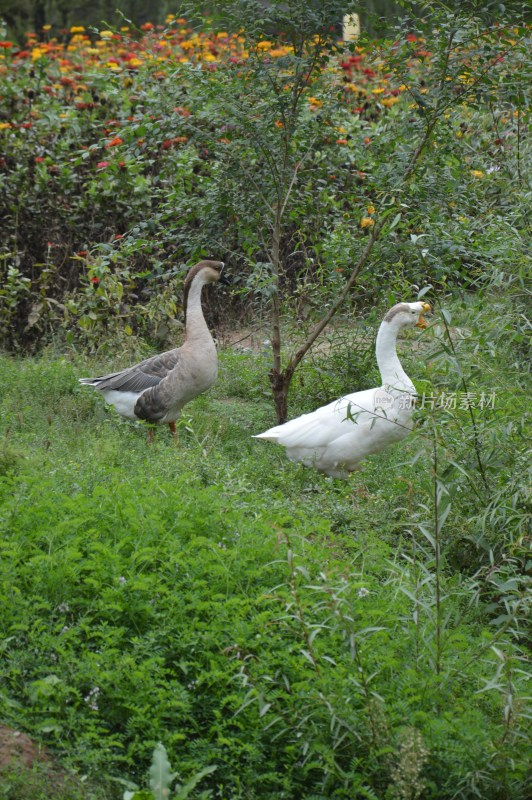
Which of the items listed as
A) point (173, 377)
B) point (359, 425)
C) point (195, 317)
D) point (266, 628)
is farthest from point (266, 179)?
point (266, 628)

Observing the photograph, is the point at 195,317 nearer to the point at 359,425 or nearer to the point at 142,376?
the point at 142,376

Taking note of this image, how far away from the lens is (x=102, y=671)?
3.85m

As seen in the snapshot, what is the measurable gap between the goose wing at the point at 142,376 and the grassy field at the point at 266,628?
1.34 meters

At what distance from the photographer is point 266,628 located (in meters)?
4.02

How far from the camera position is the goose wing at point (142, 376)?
7.13m

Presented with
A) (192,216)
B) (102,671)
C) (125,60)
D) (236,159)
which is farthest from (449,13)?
(125,60)

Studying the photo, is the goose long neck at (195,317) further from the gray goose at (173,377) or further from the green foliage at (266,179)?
the green foliage at (266,179)

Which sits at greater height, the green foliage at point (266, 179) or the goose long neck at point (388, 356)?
the green foliage at point (266, 179)

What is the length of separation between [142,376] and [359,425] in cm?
157

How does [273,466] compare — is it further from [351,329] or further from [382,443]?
[351,329]

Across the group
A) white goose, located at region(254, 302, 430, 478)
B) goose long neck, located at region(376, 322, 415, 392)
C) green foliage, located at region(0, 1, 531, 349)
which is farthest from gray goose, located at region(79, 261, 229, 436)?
goose long neck, located at region(376, 322, 415, 392)

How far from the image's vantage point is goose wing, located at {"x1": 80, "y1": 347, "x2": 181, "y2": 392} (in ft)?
23.4

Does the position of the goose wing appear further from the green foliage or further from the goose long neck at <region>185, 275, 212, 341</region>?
the green foliage

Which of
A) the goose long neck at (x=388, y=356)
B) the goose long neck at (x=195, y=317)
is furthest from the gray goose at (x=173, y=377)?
the goose long neck at (x=388, y=356)
